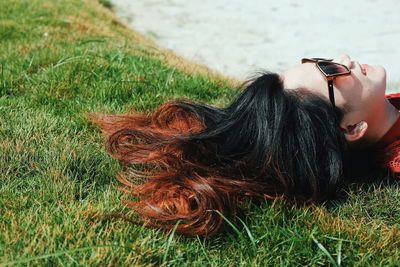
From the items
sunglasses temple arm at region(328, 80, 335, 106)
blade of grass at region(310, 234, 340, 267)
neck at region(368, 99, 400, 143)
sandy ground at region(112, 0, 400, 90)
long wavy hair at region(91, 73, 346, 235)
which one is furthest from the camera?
sandy ground at region(112, 0, 400, 90)

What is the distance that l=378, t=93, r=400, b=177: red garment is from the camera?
2189mm

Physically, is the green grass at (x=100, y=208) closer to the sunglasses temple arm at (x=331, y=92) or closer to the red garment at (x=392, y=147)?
the red garment at (x=392, y=147)

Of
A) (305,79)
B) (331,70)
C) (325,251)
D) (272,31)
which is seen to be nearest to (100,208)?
(325,251)

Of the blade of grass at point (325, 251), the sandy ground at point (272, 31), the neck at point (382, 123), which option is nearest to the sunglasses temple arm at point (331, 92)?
the neck at point (382, 123)

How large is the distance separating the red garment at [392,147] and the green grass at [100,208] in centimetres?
13

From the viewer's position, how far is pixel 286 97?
6.82ft

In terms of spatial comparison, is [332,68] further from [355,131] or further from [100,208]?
[100,208]

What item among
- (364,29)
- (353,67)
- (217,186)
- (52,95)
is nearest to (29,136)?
(52,95)

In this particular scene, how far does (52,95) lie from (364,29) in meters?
3.93

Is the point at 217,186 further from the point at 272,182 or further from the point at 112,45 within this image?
the point at 112,45

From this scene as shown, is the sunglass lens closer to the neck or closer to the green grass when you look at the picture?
the neck

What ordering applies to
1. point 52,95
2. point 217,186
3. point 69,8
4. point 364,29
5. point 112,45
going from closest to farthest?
point 217,186, point 52,95, point 112,45, point 364,29, point 69,8

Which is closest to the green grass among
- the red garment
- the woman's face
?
the red garment

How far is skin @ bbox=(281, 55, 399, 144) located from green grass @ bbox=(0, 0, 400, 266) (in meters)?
0.31
